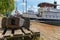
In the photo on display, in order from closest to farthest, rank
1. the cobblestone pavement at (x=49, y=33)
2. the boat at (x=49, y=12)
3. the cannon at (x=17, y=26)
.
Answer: the cannon at (x=17, y=26) < the cobblestone pavement at (x=49, y=33) < the boat at (x=49, y=12)

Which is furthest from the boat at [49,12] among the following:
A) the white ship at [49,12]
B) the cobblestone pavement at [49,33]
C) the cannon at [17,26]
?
the cannon at [17,26]

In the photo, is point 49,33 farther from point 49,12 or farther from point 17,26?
point 49,12

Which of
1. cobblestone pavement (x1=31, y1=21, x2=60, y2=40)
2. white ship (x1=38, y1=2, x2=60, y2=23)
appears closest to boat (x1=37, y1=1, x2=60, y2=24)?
white ship (x1=38, y1=2, x2=60, y2=23)

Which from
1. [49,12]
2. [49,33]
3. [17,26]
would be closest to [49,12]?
[49,12]

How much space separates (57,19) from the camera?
5238 centimetres

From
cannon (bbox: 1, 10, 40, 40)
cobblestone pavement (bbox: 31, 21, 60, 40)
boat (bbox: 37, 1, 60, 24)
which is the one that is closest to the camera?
cannon (bbox: 1, 10, 40, 40)

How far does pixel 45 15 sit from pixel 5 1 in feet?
59.7

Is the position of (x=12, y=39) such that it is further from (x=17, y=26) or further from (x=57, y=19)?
(x=57, y=19)

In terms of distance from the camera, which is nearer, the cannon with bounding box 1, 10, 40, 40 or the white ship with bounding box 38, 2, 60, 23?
Result: the cannon with bounding box 1, 10, 40, 40

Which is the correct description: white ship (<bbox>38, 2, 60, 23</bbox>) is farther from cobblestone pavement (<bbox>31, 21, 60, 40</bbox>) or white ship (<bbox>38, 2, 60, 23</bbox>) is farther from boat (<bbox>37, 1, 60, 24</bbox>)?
cobblestone pavement (<bbox>31, 21, 60, 40</bbox>)

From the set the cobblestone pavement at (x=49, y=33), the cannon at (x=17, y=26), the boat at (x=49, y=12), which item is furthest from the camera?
the boat at (x=49, y=12)

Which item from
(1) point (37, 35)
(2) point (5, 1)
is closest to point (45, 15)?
(2) point (5, 1)

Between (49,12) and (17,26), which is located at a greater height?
(17,26)

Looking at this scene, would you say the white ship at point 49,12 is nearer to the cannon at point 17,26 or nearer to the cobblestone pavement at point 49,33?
the cobblestone pavement at point 49,33
